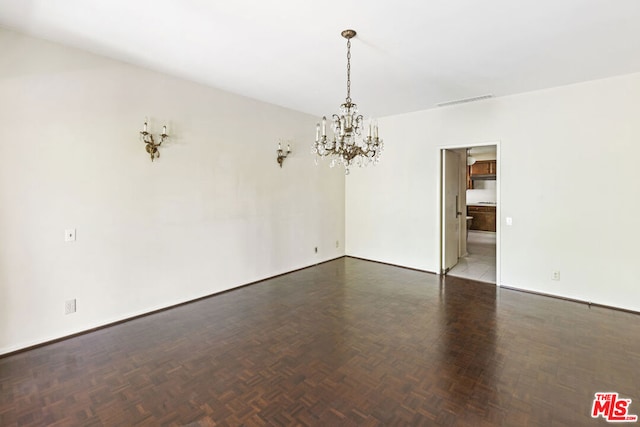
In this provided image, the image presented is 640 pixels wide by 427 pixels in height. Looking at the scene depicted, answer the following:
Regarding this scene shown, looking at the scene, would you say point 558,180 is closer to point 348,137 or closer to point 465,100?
point 465,100

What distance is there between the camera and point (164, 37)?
280 centimetres

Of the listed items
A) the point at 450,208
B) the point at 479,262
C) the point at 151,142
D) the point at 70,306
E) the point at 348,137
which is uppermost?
the point at 151,142

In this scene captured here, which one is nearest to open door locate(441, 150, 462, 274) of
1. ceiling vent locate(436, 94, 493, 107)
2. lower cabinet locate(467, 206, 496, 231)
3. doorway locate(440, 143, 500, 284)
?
doorway locate(440, 143, 500, 284)

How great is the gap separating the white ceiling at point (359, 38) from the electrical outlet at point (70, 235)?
1.80 meters

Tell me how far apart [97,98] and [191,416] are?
3143mm

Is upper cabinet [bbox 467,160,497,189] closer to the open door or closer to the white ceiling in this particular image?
the open door

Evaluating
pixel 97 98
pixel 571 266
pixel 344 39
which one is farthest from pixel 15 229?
pixel 571 266

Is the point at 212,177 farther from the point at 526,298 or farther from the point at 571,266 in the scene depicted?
the point at 571,266

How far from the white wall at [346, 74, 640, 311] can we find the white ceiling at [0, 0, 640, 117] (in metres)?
0.41

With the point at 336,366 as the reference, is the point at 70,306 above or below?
above

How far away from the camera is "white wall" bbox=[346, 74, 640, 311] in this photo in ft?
12.0

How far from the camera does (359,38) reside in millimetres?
2799

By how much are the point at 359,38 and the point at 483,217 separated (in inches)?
350

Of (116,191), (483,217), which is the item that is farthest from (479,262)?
(116,191)
